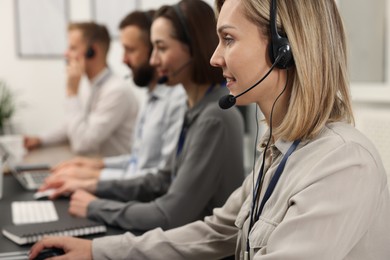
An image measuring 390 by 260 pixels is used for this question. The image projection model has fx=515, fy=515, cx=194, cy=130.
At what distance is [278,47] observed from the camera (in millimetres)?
841

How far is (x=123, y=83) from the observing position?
287 centimetres

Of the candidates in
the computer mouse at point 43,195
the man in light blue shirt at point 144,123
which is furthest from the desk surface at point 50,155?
the computer mouse at point 43,195

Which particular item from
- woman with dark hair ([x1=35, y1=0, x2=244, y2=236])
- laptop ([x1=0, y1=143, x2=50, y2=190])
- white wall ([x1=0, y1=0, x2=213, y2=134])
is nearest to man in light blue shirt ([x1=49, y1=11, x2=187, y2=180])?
laptop ([x1=0, y1=143, x2=50, y2=190])

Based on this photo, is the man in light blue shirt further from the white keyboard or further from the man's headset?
the man's headset

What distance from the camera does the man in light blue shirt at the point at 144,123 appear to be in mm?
1942

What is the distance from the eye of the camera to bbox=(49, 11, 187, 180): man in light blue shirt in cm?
194

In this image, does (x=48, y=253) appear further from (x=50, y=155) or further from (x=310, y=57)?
(x=50, y=155)

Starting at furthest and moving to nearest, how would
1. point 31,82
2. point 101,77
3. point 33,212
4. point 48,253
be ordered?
point 31,82 → point 101,77 → point 33,212 → point 48,253

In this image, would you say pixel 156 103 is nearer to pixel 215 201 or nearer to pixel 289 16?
pixel 215 201

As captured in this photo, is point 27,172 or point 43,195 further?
point 27,172

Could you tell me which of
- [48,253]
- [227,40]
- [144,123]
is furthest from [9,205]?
[227,40]

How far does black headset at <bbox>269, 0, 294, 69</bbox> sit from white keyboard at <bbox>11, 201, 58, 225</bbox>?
876 millimetres

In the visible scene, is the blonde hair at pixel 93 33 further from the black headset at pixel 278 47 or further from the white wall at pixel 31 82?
the black headset at pixel 278 47

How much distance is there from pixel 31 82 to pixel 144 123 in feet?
8.13
